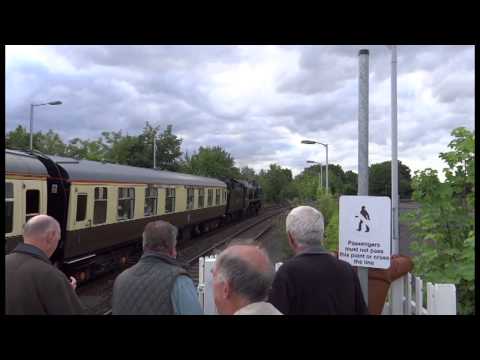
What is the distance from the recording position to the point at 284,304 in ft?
9.65

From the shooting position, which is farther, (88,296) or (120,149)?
(120,149)

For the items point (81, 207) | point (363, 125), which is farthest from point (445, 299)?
point (81, 207)

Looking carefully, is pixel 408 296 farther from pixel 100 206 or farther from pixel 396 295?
pixel 100 206

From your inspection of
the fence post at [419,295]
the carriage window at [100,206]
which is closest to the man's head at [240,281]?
the fence post at [419,295]

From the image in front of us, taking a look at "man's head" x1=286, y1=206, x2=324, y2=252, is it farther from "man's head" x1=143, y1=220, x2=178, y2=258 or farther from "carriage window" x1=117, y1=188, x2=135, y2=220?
"carriage window" x1=117, y1=188, x2=135, y2=220

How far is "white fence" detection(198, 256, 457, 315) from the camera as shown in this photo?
14.0 ft

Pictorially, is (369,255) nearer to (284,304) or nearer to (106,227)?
(284,304)

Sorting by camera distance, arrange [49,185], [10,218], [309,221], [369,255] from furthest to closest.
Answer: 1. [49,185]
2. [10,218]
3. [369,255]
4. [309,221]

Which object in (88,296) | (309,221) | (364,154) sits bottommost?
(88,296)

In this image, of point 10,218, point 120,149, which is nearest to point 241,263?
point 10,218

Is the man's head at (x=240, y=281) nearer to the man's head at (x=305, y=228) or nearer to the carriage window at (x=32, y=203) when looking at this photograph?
the man's head at (x=305, y=228)

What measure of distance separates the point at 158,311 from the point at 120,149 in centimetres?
3838

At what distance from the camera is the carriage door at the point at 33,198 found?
7961mm

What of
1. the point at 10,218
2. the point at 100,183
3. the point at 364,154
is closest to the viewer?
the point at 364,154
